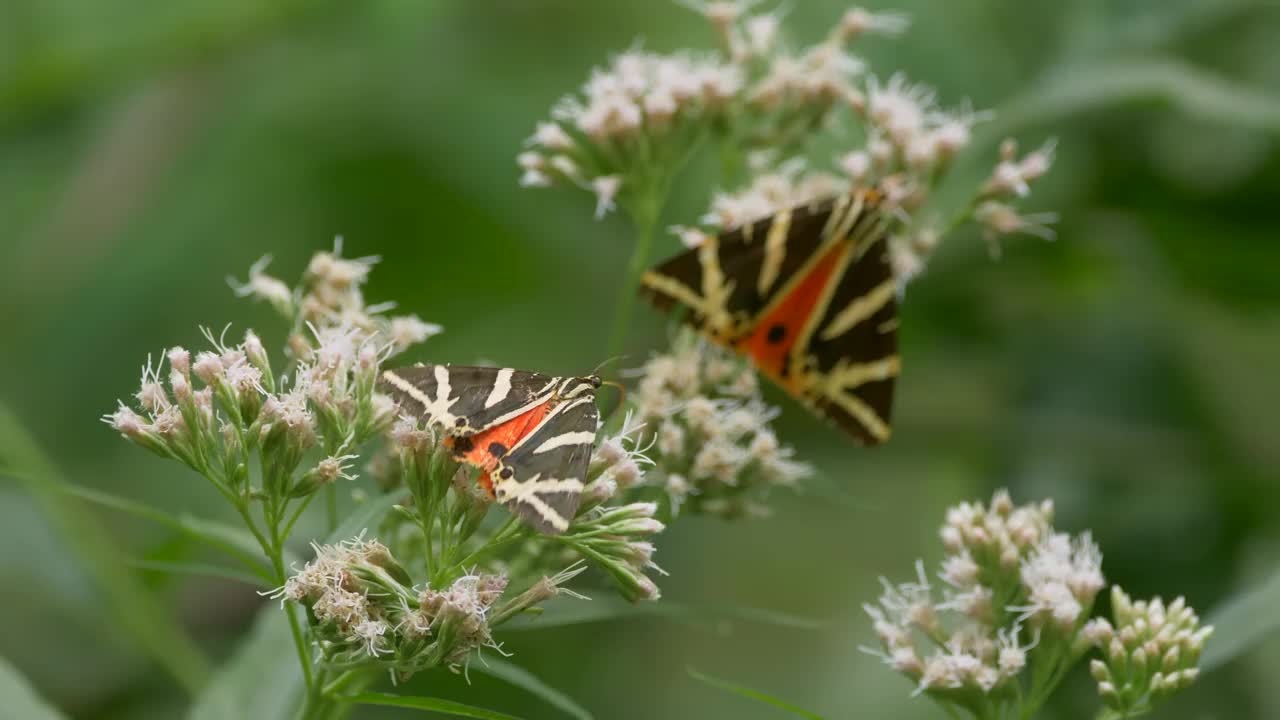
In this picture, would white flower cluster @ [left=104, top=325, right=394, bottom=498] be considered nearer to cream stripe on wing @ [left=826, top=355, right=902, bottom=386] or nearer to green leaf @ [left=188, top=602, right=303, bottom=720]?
green leaf @ [left=188, top=602, right=303, bottom=720]

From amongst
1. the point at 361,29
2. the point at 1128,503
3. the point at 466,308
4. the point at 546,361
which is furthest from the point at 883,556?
the point at 361,29

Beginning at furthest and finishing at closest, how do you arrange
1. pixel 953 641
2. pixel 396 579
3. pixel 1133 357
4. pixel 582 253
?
1. pixel 582 253
2. pixel 1133 357
3. pixel 953 641
4. pixel 396 579

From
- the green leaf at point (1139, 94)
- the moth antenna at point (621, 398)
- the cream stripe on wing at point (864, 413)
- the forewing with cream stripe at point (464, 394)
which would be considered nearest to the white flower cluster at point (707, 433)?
the moth antenna at point (621, 398)

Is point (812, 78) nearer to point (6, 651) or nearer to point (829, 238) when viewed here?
point (829, 238)

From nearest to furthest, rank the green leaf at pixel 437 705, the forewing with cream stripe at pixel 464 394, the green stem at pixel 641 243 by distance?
the green leaf at pixel 437 705 < the forewing with cream stripe at pixel 464 394 < the green stem at pixel 641 243

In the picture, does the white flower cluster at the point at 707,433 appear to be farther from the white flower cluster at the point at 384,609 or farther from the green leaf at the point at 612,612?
the white flower cluster at the point at 384,609

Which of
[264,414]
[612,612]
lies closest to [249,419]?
[264,414]

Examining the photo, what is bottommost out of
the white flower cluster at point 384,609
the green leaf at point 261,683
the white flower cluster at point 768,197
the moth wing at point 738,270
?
the green leaf at point 261,683
